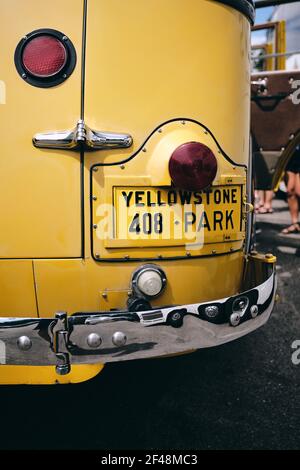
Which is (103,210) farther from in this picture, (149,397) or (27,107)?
(149,397)

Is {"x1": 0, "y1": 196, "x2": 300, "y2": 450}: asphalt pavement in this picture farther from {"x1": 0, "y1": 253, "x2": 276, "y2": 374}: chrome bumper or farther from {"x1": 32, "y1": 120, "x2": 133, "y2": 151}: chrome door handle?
{"x1": 32, "y1": 120, "x2": 133, "y2": 151}: chrome door handle

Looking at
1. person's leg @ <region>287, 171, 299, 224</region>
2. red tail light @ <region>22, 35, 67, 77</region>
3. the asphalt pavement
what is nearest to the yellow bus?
red tail light @ <region>22, 35, 67, 77</region>

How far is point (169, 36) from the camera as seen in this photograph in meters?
1.97

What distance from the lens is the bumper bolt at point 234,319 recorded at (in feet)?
6.64

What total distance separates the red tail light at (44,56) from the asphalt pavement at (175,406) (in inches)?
66.3

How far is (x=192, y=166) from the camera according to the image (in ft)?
6.29

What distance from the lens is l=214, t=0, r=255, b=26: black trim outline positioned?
2.11 meters

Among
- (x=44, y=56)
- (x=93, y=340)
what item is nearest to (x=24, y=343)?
(x=93, y=340)

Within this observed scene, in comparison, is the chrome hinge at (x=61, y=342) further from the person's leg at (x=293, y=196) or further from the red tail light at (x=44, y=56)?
the person's leg at (x=293, y=196)

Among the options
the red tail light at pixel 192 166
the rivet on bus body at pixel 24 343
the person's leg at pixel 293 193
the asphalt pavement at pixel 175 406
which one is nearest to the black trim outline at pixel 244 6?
the red tail light at pixel 192 166

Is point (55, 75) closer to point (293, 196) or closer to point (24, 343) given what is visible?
point (24, 343)

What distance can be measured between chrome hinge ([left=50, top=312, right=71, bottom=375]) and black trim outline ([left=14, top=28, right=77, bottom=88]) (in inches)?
37.0
